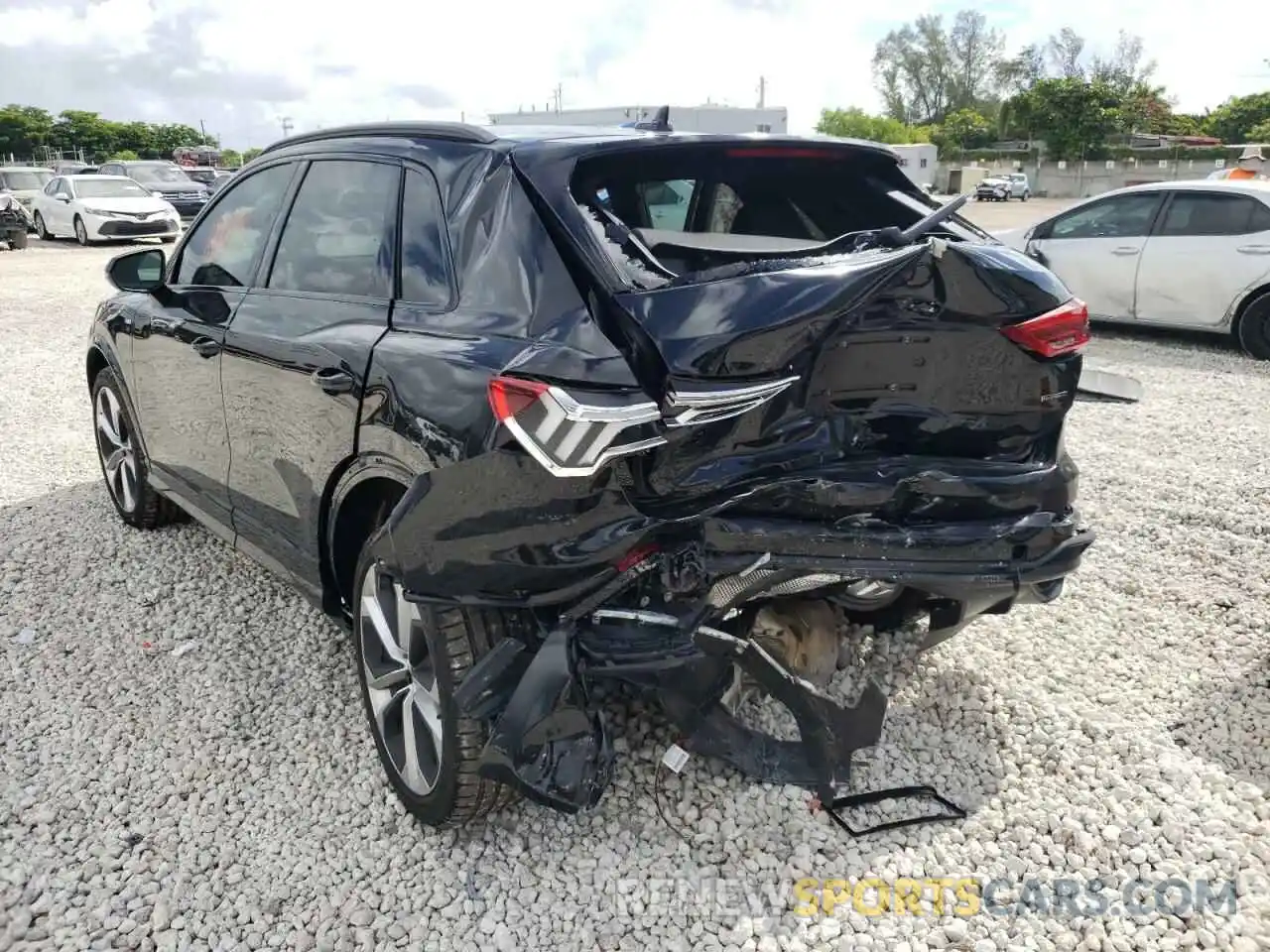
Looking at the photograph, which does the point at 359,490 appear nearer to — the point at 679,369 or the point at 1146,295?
the point at 679,369

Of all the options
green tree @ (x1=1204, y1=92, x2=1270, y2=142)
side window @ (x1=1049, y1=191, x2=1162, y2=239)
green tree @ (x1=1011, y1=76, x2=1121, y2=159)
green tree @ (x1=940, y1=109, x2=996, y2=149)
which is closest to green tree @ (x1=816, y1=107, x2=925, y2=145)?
green tree @ (x1=940, y1=109, x2=996, y2=149)

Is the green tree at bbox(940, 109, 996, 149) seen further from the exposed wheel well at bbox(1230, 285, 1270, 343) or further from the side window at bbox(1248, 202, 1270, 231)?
the exposed wheel well at bbox(1230, 285, 1270, 343)

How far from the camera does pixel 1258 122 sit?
72.3 m

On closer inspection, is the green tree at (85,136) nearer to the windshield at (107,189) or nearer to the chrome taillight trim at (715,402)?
the windshield at (107,189)

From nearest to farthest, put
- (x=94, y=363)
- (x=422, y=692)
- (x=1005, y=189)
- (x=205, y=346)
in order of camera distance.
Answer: (x=422, y=692)
(x=205, y=346)
(x=94, y=363)
(x=1005, y=189)

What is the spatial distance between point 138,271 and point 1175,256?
8.76 meters

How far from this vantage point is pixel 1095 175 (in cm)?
5766

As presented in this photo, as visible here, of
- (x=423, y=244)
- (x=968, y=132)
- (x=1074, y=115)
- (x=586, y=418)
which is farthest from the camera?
(x=968, y=132)

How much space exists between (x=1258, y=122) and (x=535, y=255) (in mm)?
87032

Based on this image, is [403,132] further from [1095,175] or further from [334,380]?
[1095,175]

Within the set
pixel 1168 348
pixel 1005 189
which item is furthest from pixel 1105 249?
pixel 1005 189

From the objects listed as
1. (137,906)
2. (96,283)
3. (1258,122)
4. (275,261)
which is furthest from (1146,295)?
(1258,122)

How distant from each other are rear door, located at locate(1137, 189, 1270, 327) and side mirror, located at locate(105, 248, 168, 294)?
28.2 ft

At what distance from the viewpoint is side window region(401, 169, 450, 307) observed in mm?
2723
